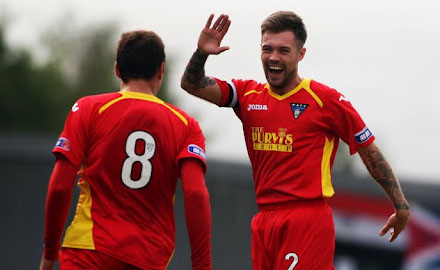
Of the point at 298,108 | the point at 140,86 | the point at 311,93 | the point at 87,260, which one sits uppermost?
the point at 140,86

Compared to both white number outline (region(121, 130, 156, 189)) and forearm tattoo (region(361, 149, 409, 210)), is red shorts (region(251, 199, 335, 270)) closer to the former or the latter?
forearm tattoo (region(361, 149, 409, 210))

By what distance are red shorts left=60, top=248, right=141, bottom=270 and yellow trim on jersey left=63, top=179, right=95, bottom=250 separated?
0.04 m

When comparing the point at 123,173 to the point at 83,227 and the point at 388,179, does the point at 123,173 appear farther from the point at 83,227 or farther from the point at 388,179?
the point at 388,179

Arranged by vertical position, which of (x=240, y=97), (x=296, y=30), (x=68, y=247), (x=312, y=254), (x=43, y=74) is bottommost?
(x=43, y=74)

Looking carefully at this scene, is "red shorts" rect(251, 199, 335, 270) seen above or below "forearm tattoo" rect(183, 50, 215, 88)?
below

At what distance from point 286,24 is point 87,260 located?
2494 millimetres

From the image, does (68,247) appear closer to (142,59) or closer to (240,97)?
(142,59)

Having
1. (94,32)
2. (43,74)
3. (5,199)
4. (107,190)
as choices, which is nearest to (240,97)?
(107,190)

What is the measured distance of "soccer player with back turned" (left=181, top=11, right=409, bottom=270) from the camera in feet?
26.3

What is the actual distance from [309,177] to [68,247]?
2026mm

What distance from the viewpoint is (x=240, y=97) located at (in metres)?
8.39

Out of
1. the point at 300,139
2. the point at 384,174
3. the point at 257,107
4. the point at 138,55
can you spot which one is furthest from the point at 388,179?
the point at 138,55

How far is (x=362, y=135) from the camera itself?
8.14 meters

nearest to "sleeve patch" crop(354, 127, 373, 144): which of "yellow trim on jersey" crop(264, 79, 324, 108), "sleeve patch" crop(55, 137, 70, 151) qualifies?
"yellow trim on jersey" crop(264, 79, 324, 108)
